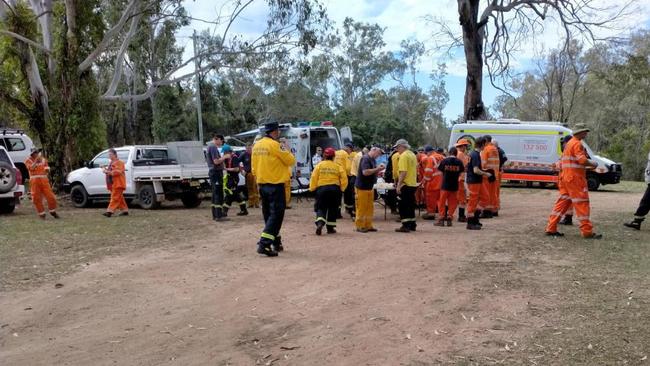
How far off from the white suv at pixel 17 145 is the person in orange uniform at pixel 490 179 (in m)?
16.4

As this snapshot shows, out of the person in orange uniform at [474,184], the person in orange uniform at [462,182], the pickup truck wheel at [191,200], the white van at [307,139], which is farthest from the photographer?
the white van at [307,139]

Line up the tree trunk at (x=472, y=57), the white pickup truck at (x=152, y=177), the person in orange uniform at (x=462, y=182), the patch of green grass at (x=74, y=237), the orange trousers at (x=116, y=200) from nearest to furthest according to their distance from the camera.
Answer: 1. the patch of green grass at (x=74, y=237)
2. the person in orange uniform at (x=462, y=182)
3. the orange trousers at (x=116, y=200)
4. the white pickup truck at (x=152, y=177)
5. the tree trunk at (x=472, y=57)

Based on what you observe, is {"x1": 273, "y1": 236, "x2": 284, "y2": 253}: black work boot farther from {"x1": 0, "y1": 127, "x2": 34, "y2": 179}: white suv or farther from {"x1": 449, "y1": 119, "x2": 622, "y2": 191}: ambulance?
{"x1": 0, "y1": 127, "x2": 34, "y2": 179}: white suv

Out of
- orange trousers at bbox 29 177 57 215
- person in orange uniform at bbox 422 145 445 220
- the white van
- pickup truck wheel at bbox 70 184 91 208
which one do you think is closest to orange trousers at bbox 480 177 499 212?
person in orange uniform at bbox 422 145 445 220

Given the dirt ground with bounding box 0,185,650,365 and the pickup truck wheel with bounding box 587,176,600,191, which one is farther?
the pickup truck wheel with bounding box 587,176,600,191

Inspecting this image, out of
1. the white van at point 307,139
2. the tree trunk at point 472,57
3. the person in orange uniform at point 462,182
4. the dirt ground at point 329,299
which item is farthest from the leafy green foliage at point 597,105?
the dirt ground at point 329,299

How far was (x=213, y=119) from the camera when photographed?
3872 centimetres

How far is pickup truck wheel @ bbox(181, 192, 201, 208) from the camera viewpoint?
14797 millimetres

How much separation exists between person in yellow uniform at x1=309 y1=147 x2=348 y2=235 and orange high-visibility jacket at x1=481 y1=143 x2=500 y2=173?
323 centimetres

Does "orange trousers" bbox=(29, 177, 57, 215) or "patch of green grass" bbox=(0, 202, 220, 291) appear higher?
"orange trousers" bbox=(29, 177, 57, 215)

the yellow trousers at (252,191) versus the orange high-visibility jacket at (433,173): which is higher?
the orange high-visibility jacket at (433,173)

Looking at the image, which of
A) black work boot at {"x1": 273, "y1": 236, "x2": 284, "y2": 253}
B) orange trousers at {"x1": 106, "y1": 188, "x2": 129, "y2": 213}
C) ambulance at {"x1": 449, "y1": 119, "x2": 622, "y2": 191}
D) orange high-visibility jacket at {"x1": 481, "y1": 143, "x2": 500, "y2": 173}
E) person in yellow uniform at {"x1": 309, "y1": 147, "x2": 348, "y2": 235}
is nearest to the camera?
black work boot at {"x1": 273, "y1": 236, "x2": 284, "y2": 253}

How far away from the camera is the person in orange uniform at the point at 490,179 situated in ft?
37.0

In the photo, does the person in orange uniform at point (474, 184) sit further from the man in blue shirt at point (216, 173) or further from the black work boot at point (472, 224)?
the man in blue shirt at point (216, 173)
